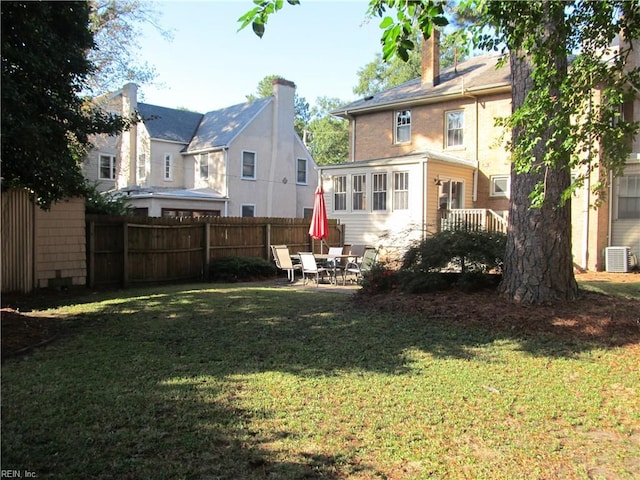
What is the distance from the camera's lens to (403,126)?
22781mm

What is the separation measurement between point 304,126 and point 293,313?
58318 millimetres

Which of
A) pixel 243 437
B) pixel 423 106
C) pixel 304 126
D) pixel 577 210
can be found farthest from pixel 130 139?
pixel 304 126

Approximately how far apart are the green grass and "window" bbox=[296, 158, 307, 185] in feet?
81.2

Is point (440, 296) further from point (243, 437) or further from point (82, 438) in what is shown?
point (82, 438)

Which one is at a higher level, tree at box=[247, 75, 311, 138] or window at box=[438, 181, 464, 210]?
tree at box=[247, 75, 311, 138]

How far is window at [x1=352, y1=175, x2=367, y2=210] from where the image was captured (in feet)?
68.4

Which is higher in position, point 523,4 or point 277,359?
point 523,4

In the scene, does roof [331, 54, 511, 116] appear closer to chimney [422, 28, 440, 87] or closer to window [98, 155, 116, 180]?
chimney [422, 28, 440, 87]

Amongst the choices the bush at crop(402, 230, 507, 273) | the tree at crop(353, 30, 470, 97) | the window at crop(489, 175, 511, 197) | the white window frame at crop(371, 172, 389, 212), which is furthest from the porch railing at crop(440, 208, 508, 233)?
the tree at crop(353, 30, 470, 97)

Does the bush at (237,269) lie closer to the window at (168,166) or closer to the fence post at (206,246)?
the fence post at (206,246)

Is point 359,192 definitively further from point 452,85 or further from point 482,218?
point 452,85

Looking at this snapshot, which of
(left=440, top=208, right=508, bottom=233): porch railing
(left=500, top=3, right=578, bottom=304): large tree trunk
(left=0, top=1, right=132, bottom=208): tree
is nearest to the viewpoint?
(left=0, top=1, right=132, bottom=208): tree

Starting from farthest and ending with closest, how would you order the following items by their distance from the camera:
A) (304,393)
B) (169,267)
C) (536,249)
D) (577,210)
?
(577,210), (169,267), (536,249), (304,393)

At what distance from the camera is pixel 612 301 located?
804cm
